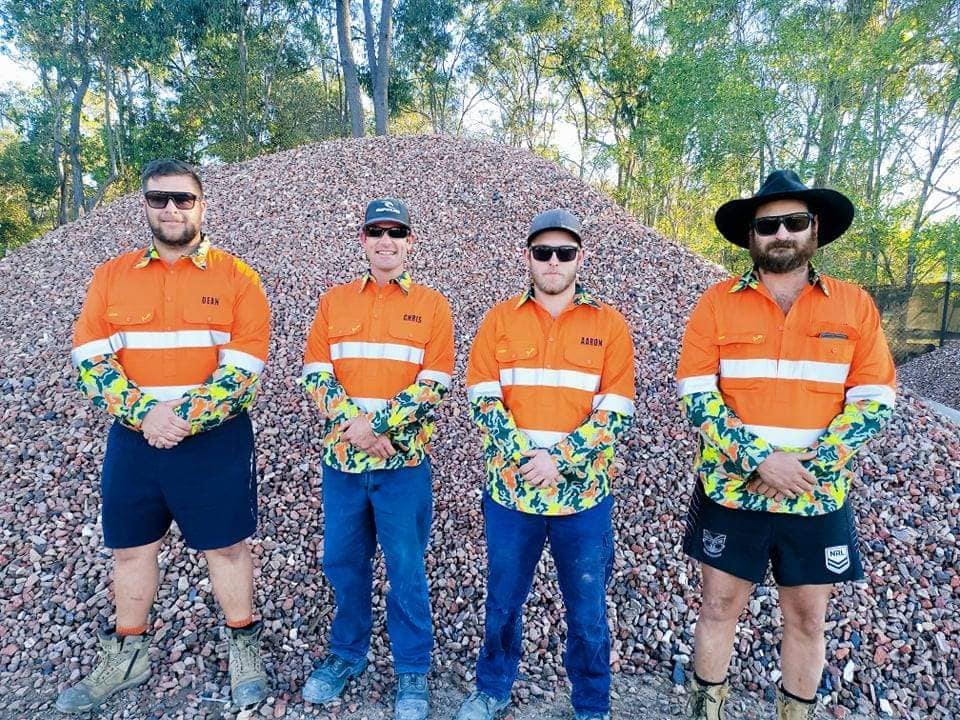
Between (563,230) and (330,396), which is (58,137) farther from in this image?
(563,230)

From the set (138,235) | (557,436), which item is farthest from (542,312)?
(138,235)

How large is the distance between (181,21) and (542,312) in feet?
76.9

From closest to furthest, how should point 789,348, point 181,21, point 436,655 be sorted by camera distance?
point 789,348 → point 436,655 → point 181,21

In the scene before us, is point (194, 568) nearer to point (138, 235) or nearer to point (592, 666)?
point (592, 666)

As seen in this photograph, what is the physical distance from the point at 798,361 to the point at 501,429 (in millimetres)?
1252

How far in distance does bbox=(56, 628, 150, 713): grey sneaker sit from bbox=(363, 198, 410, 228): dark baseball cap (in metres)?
2.41

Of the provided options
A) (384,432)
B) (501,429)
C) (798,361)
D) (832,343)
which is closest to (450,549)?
(384,432)

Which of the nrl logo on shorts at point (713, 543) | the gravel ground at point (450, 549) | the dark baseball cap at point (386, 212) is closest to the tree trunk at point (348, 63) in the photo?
the gravel ground at point (450, 549)

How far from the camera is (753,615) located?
131 inches

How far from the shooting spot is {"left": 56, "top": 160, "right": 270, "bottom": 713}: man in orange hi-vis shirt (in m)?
2.63

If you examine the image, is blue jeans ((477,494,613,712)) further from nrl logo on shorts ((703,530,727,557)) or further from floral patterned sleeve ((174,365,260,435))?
floral patterned sleeve ((174,365,260,435))

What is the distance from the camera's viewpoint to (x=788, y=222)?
236 cm

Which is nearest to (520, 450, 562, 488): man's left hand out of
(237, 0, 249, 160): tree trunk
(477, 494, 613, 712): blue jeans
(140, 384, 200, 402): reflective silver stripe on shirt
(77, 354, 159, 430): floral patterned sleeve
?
(477, 494, 613, 712): blue jeans

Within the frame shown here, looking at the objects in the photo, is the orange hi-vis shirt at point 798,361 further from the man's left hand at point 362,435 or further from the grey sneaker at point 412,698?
the grey sneaker at point 412,698
